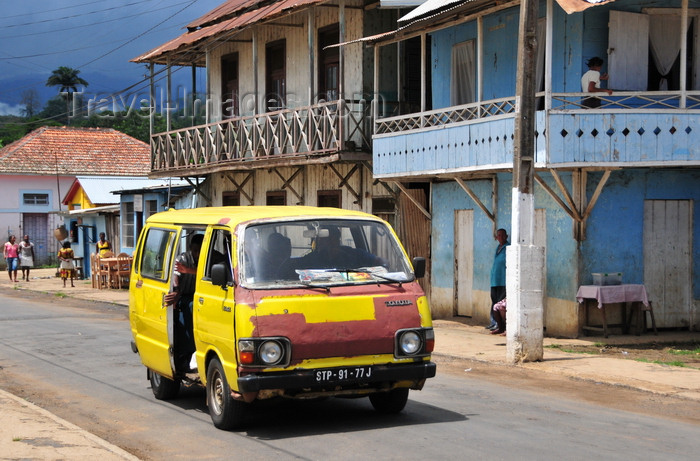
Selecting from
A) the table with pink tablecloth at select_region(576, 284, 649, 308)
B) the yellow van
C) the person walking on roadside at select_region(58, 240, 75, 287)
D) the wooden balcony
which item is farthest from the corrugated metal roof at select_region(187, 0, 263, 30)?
the yellow van

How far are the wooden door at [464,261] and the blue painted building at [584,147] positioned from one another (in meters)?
0.08

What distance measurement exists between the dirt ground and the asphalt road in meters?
2.91

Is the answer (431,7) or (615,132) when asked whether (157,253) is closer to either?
(615,132)

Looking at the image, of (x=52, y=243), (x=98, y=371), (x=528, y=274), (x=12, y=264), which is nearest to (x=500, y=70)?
(x=528, y=274)

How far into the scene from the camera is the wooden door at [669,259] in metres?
16.9

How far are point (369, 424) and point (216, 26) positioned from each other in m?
20.6

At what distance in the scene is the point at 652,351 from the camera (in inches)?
588

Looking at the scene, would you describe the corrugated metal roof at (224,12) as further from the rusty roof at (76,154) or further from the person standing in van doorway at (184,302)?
the rusty roof at (76,154)

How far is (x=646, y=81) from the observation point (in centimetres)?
1642

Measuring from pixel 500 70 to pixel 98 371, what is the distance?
9689 millimetres

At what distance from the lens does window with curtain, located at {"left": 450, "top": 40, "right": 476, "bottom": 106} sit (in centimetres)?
1956

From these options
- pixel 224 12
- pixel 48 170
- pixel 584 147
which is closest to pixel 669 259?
pixel 584 147

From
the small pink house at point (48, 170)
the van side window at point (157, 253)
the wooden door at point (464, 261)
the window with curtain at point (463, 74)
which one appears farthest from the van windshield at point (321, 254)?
the small pink house at point (48, 170)

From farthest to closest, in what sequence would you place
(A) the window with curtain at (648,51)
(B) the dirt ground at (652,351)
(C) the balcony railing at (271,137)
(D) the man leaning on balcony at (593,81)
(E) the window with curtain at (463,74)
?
(C) the balcony railing at (271,137) → (E) the window with curtain at (463,74) → (A) the window with curtain at (648,51) → (D) the man leaning on balcony at (593,81) → (B) the dirt ground at (652,351)
